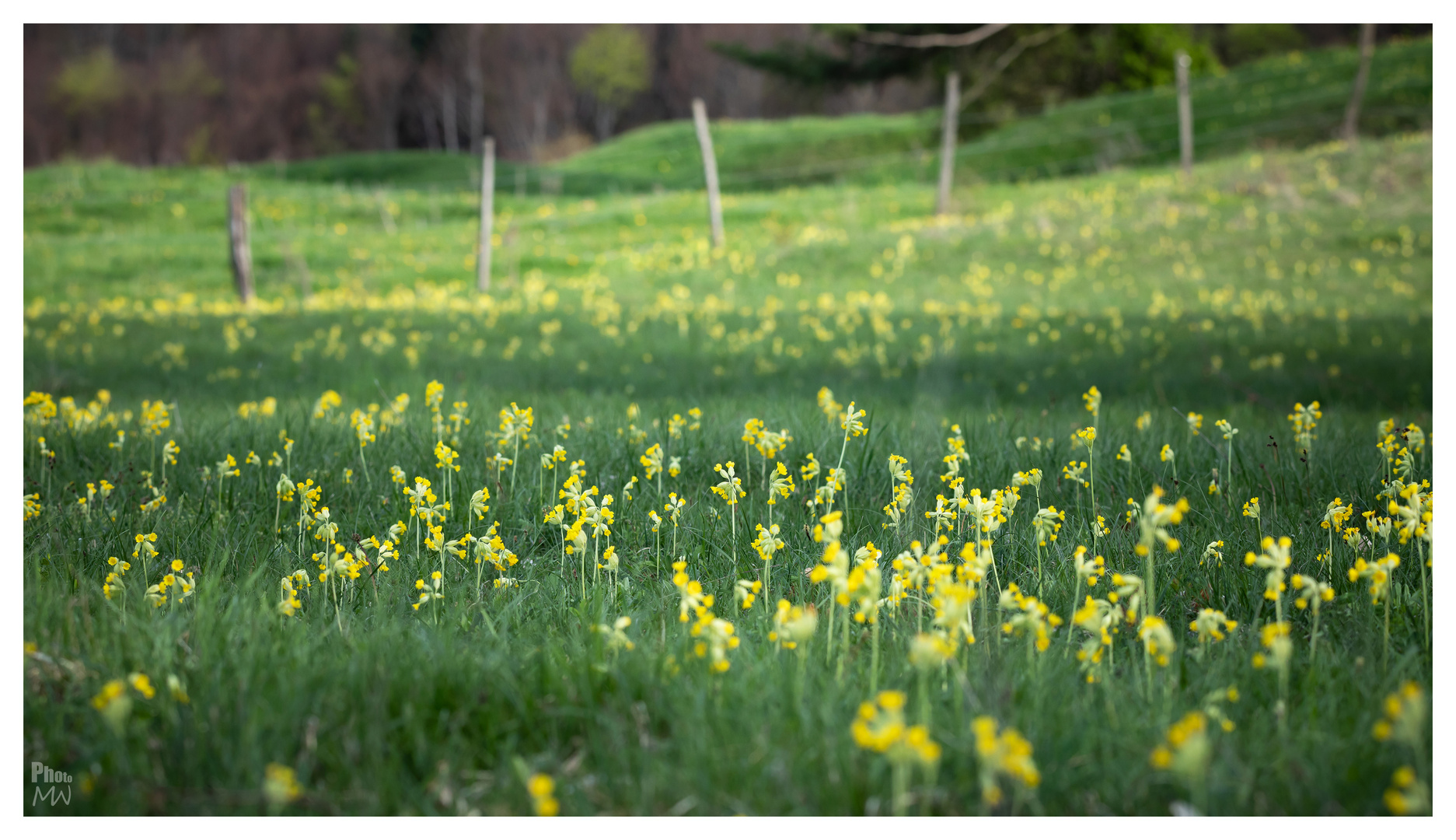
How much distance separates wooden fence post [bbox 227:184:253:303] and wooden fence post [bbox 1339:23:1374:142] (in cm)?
2175

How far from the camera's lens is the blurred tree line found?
15.5 m

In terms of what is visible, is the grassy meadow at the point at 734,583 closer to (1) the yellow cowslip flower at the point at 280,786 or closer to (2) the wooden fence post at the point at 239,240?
(1) the yellow cowslip flower at the point at 280,786

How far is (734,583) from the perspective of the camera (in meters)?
2.71

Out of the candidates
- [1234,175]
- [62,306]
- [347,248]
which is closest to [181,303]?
[62,306]

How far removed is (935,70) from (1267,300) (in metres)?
9.81

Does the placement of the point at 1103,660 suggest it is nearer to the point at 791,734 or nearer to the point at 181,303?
the point at 791,734

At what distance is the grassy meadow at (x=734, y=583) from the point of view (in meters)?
1.61

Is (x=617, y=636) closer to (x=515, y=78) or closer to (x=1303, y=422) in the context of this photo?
(x=1303, y=422)

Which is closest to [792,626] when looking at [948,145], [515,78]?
[948,145]

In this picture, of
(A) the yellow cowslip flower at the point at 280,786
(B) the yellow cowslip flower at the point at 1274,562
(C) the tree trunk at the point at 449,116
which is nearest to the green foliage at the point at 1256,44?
(B) the yellow cowslip flower at the point at 1274,562

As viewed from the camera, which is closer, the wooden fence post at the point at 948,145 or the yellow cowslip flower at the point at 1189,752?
the yellow cowslip flower at the point at 1189,752

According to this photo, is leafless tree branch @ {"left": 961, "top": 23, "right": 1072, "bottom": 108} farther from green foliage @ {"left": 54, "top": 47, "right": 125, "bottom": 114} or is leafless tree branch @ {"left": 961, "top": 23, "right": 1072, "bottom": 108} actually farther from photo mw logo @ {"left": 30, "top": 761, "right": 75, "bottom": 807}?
photo mw logo @ {"left": 30, "top": 761, "right": 75, "bottom": 807}

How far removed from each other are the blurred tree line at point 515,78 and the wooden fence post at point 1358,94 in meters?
0.47

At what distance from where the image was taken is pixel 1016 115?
28094 millimetres
